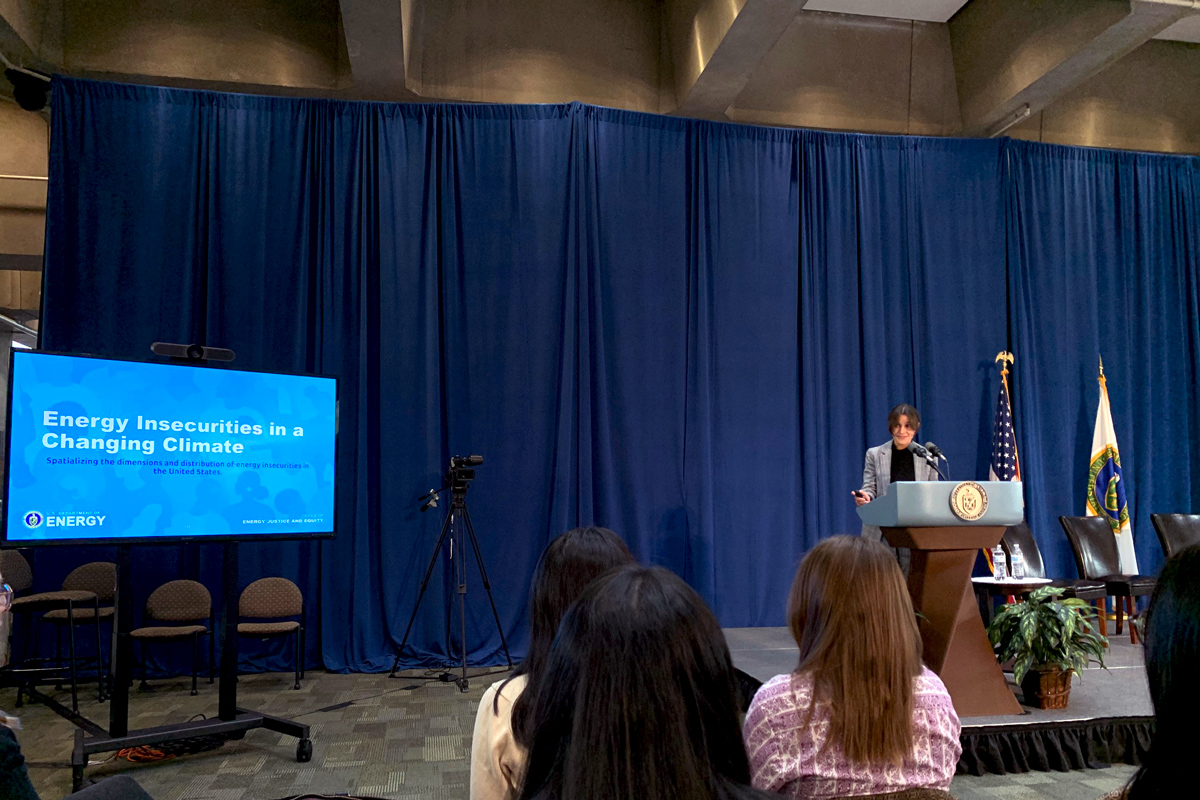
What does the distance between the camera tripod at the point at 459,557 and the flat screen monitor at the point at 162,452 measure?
4.71 feet

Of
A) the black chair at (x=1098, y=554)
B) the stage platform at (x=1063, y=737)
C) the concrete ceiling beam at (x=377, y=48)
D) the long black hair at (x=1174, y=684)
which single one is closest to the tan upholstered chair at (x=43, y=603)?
the concrete ceiling beam at (x=377, y=48)

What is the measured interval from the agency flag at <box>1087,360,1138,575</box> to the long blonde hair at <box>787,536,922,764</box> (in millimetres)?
6033

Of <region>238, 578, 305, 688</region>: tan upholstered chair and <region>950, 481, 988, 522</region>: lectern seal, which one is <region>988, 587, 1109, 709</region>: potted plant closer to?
<region>950, 481, 988, 522</region>: lectern seal

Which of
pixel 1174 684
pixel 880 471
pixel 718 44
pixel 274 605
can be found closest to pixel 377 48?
pixel 718 44

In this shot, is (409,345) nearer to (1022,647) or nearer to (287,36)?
(287,36)

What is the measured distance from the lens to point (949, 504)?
3.38 metres

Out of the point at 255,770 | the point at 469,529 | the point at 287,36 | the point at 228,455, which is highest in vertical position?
the point at 287,36

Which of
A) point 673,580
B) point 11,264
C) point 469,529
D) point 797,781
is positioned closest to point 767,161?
point 469,529

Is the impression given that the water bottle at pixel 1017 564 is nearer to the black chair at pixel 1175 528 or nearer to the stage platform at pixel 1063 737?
the black chair at pixel 1175 528

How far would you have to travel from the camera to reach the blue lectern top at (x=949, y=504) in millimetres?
3346

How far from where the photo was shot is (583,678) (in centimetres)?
86

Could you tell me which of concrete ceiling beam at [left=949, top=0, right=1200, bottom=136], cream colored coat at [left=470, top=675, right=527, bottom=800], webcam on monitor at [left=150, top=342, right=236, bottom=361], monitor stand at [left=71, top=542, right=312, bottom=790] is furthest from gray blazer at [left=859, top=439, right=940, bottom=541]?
cream colored coat at [left=470, top=675, right=527, bottom=800]

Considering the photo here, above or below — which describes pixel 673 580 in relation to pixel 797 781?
above

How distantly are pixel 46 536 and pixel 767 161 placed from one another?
5327 mm
